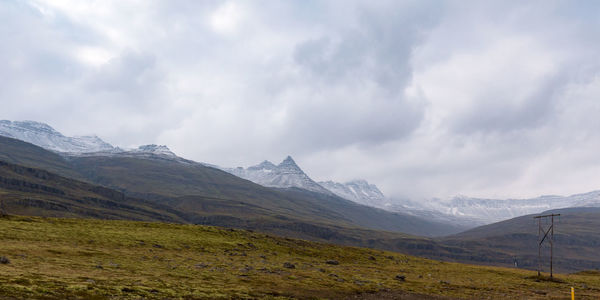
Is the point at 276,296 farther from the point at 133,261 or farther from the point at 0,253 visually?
the point at 0,253

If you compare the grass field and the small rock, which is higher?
the grass field

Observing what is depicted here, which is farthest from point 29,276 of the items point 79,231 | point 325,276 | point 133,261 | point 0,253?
point 79,231

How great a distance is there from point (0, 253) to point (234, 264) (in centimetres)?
3198

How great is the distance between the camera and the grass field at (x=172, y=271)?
37.3m

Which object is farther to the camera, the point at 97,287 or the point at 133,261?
the point at 133,261

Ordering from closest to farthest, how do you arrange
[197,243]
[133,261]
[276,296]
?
[276,296] < [133,261] < [197,243]

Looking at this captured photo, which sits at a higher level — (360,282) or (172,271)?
(172,271)

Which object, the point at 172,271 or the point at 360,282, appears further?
the point at 360,282

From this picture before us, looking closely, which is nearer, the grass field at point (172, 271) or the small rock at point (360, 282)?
the grass field at point (172, 271)

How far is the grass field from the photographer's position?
37.3 metres

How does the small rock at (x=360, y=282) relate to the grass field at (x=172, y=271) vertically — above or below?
below

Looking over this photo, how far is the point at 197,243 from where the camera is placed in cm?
8544

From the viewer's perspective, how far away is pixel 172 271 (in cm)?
5178

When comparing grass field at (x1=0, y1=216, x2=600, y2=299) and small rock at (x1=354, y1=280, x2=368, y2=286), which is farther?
small rock at (x1=354, y1=280, x2=368, y2=286)
